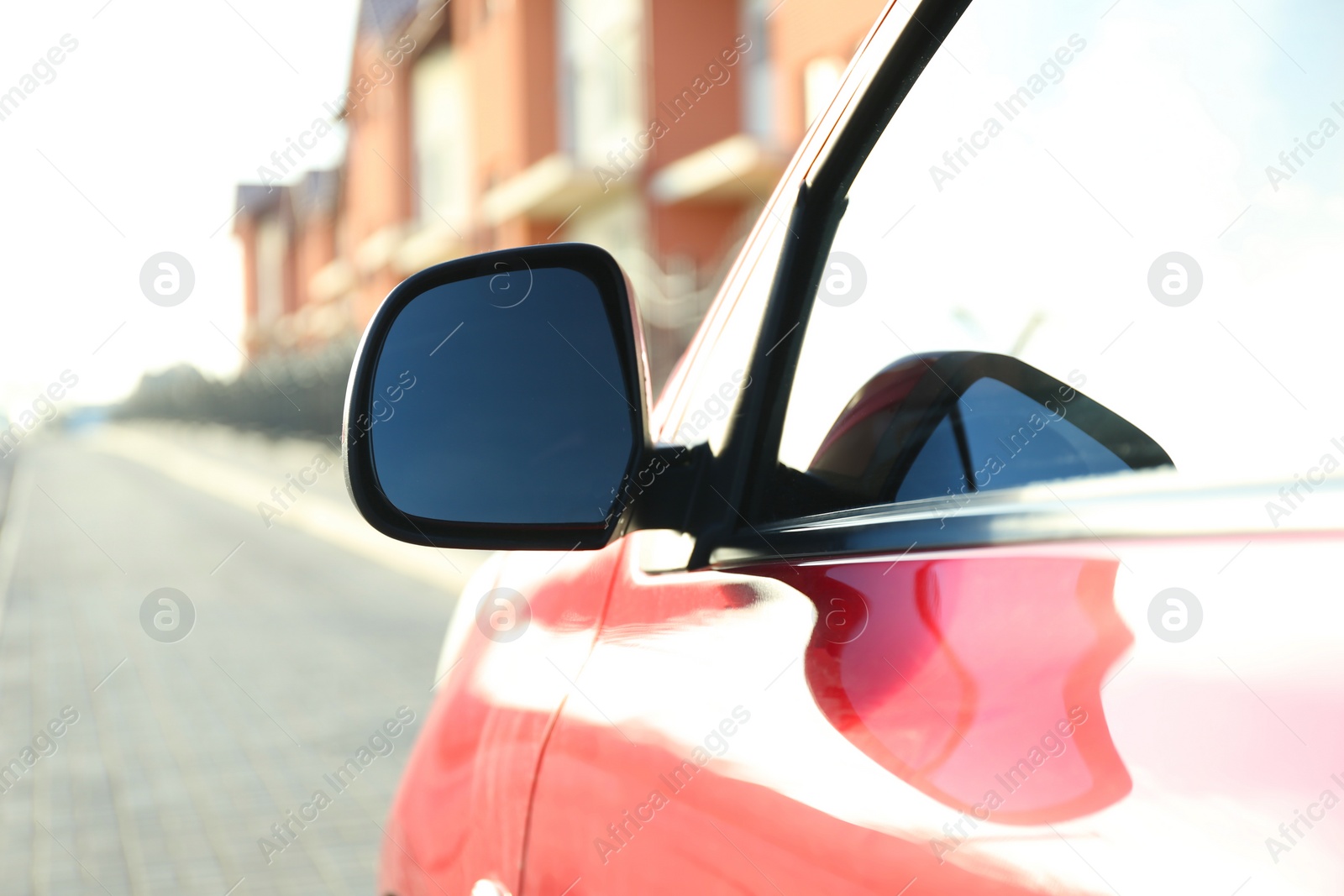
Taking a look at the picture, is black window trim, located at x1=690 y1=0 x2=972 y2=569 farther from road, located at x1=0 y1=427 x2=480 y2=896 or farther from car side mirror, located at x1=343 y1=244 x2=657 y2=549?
road, located at x1=0 y1=427 x2=480 y2=896

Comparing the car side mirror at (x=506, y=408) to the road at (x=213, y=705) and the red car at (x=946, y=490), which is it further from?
the road at (x=213, y=705)

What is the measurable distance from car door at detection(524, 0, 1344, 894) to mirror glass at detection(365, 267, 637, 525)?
5.9 inches

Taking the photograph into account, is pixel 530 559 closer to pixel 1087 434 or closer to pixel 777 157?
pixel 1087 434

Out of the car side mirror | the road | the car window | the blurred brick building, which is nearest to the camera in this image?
the car window

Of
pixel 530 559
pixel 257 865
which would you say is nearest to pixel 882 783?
pixel 530 559

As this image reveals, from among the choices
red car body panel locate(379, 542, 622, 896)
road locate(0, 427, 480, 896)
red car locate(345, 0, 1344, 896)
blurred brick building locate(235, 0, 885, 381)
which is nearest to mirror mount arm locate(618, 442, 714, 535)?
red car locate(345, 0, 1344, 896)

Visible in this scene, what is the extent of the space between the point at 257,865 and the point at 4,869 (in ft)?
2.90

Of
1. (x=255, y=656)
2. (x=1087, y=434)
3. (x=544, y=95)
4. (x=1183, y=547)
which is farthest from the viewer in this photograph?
(x=544, y=95)

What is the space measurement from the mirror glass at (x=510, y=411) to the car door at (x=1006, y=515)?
149 mm

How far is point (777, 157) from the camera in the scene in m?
16.1

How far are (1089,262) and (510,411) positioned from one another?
1.98 feet

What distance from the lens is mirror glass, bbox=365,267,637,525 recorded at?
1381 mm

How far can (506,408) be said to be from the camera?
141 cm

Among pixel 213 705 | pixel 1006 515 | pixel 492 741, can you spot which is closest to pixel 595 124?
pixel 213 705
